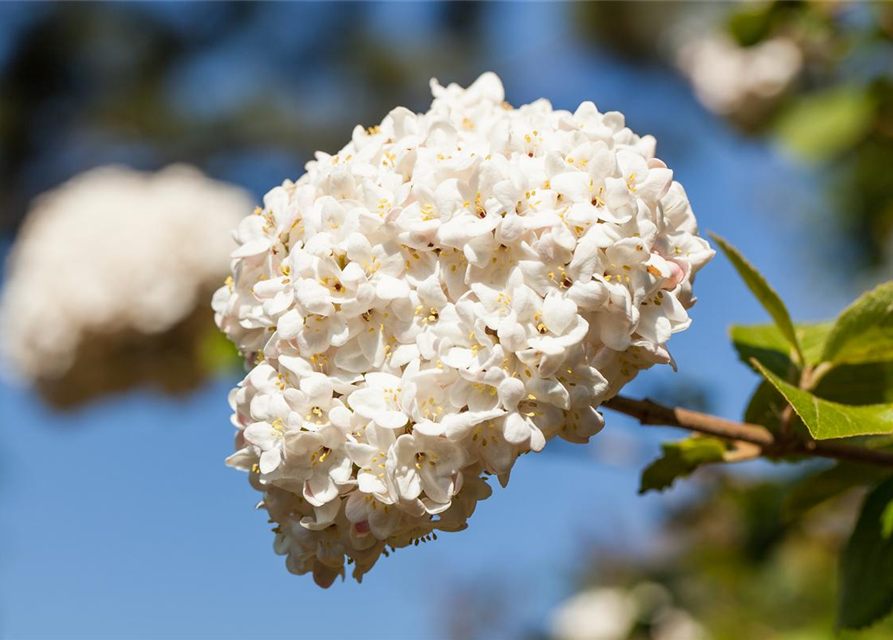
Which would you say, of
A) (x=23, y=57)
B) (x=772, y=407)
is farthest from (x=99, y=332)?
(x=23, y=57)

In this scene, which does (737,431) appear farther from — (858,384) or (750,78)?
(750,78)

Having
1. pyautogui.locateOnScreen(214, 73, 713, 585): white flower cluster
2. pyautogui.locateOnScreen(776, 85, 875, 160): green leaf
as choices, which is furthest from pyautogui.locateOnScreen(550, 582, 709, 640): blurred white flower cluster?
pyautogui.locateOnScreen(214, 73, 713, 585): white flower cluster

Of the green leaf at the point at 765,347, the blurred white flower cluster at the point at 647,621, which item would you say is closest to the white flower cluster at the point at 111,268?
the blurred white flower cluster at the point at 647,621

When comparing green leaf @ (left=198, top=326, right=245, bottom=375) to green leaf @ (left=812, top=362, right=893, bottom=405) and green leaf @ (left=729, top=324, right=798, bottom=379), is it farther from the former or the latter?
green leaf @ (left=812, top=362, right=893, bottom=405)

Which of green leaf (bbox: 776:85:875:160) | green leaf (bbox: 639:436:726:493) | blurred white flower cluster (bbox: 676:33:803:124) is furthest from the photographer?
blurred white flower cluster (bbox: 676:33:803:124)

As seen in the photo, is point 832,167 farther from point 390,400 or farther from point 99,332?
point 390,400

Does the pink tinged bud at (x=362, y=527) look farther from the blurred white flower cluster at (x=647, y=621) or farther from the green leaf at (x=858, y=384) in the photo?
the blurred white flower cluster at (x=647, y=621)

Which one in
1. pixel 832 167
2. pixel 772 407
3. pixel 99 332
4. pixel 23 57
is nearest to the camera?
pixel 772 407
